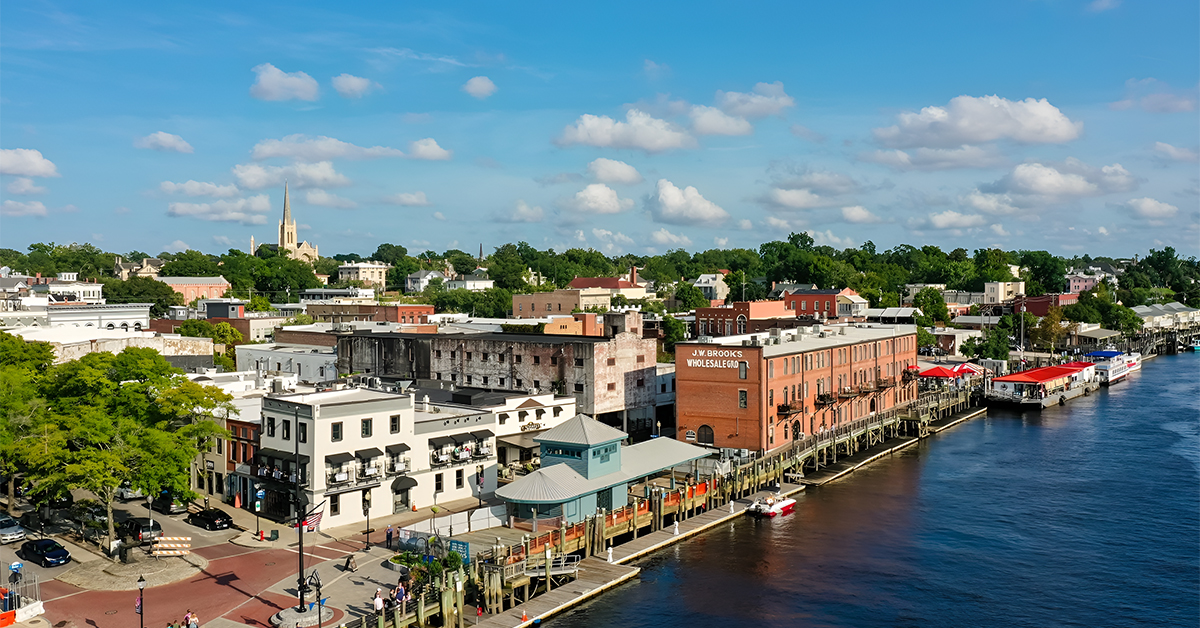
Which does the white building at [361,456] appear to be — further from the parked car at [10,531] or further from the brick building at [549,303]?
the brick building at [549,303]

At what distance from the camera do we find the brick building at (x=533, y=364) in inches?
3125

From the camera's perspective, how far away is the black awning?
2197 inches

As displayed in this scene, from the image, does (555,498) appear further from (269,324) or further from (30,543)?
(269,324)

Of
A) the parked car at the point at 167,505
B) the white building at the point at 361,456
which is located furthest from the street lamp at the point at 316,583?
the parked car at the point at 167,505

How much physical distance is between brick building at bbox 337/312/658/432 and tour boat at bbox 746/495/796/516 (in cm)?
2024

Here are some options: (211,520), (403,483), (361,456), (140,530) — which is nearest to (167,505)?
(140,530)

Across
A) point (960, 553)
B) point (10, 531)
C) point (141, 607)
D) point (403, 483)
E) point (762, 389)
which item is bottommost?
→ point (960, 553)

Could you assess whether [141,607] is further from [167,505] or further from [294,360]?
[294,360]

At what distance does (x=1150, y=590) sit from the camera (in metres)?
49.1

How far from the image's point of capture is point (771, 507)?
61.9m

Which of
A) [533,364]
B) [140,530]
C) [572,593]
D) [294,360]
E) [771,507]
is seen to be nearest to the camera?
[572,593]

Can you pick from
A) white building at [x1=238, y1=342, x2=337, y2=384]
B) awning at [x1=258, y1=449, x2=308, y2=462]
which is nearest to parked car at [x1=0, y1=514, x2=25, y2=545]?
awning at [x1=258, y1=449, x2=308, y2=462]

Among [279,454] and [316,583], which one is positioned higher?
[279,454]

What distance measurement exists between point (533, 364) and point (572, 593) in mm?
37767
